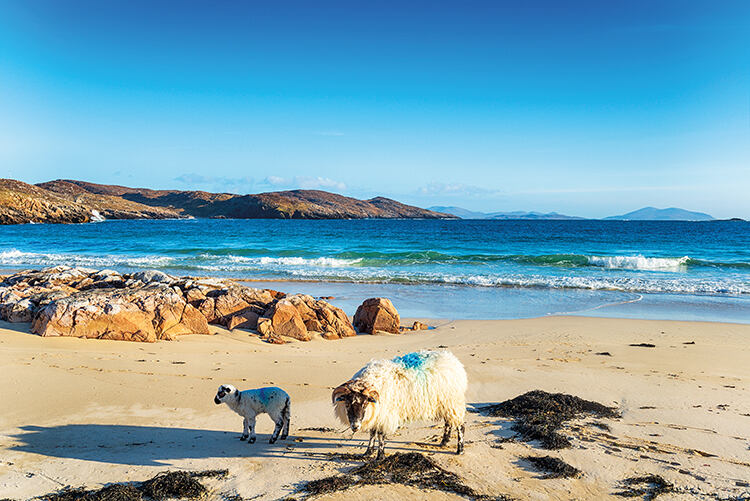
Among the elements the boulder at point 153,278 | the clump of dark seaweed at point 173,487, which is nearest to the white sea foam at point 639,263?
the boulder at point 153,278

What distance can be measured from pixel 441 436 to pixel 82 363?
6.29 m

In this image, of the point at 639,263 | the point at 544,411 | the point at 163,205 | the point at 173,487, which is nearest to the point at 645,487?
the point at 544,411

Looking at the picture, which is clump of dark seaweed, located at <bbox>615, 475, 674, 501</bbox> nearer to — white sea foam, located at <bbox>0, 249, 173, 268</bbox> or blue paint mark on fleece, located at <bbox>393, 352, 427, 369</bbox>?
blue paint mark on fleece, located at <bbox>393, 352, 427, 369</bbox>

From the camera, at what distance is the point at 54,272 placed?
46.0 feet

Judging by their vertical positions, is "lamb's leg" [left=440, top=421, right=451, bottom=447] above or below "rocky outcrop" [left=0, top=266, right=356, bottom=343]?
below

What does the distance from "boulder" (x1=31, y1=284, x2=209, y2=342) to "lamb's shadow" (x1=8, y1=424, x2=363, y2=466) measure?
13.5 feet

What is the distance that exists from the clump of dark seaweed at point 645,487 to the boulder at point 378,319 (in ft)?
24.4

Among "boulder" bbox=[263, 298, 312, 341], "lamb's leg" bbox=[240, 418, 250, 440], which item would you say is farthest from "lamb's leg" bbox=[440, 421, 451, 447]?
"boulder" bbox=[263, 298, 312, 341]

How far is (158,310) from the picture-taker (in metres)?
10.0

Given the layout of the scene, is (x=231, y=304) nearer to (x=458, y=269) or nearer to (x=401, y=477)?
(x=401, y=477)

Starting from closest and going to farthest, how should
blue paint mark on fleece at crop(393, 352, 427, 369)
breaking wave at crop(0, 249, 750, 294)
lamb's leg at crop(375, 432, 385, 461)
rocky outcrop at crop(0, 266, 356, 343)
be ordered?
lamb's leg at crop(375, 432, 385, 461)
blue paint mark on fleece at crop(393, 352, 427, 369)
rocky outcrop at crop(0, 266, 356, 343)
breaking wave at crop(0, 249, 750, 294)

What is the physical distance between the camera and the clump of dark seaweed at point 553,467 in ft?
15.3

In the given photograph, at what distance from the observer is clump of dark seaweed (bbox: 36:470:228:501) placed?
158 inches

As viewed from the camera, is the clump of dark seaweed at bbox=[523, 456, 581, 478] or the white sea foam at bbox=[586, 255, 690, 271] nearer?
the clump of dark seaweed at bbox=[523, 456, 581, 478]
